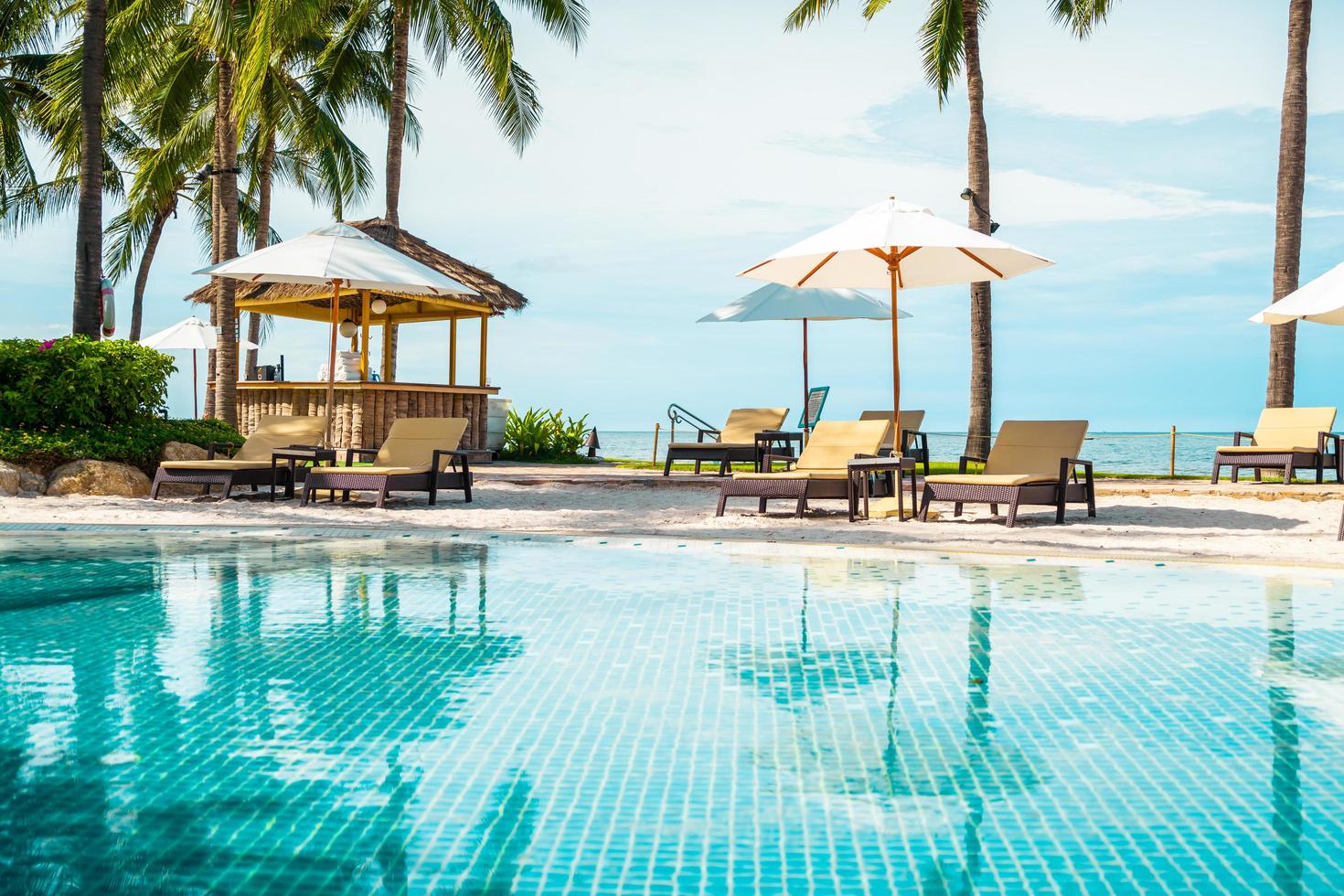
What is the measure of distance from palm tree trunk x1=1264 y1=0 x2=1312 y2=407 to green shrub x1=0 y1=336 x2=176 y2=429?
13151 mm

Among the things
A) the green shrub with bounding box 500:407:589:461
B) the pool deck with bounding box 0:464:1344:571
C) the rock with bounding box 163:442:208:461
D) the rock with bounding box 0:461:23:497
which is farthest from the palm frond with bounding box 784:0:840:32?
the rock with bounding box 0:461:23:497

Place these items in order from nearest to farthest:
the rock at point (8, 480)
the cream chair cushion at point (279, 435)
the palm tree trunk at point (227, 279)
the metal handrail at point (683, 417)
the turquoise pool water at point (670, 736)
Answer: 1. the turquoise pool water at point (670, 736)
2. the rock at point (8, 480)
3. the cream chair cushion at point (279, 435)
4. the palm tree trunk at point (227, 279)
5. the metal handrail at point (683, 417)

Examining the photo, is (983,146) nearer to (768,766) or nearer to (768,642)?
(768,642)

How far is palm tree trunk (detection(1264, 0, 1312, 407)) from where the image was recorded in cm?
1366

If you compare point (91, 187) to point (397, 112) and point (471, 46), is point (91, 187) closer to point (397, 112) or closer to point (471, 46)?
point (397, 112)

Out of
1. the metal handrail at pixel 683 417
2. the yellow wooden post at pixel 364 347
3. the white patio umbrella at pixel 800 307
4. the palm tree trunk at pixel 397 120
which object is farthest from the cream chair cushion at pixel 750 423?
the palm tree trunk at pixel 397 120

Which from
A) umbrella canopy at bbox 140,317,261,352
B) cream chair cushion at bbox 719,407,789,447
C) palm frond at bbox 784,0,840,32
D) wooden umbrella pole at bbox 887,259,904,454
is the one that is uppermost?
palm frond at bbox 784,0,840,32

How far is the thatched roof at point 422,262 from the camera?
17422 millimetres

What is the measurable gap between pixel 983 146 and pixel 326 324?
43.2 feet

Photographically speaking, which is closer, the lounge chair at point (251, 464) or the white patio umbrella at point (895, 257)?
the white patio umbrella at point (895, 257)

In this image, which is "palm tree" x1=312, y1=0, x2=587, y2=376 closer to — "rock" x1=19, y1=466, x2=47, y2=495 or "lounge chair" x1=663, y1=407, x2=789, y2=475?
"lounge chair" x1=663, y1=407, x2=789, y2=475

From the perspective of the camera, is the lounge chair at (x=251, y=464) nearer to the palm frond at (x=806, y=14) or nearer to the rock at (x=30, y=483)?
the rock at (x=30, y=483)

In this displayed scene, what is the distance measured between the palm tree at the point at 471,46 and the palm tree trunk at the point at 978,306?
298 inches

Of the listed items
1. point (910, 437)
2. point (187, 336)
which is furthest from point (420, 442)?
Answer: point (187, 336)
